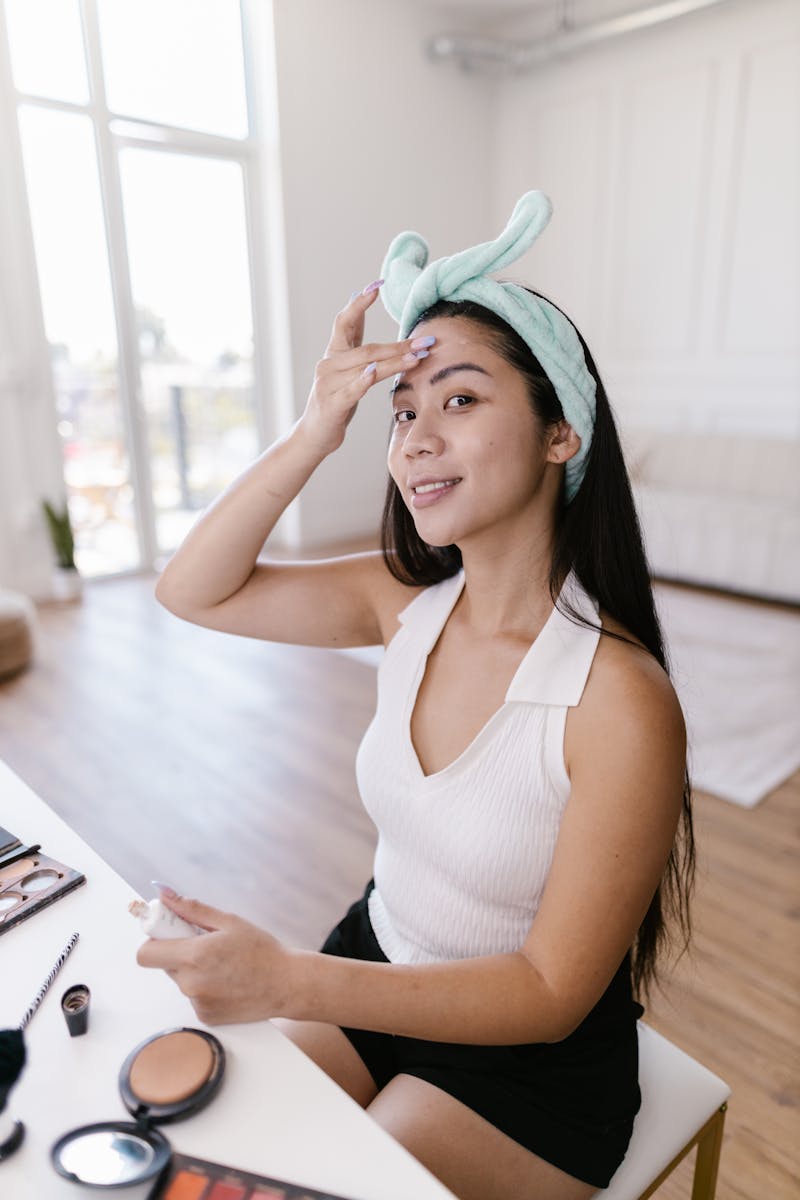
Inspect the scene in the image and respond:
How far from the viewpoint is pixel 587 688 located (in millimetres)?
850

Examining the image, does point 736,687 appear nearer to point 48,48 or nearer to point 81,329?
point 81,329

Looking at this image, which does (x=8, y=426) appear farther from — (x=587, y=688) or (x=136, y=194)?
(x=587, y=688)

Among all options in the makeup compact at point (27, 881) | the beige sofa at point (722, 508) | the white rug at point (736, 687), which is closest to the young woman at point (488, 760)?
the makeup compact at point (27, 881)

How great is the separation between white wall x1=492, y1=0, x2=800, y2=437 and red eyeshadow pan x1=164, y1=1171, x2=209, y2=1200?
17.0 ft

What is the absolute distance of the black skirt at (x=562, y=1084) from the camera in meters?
0.82

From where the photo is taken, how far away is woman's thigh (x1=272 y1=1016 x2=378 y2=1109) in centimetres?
94

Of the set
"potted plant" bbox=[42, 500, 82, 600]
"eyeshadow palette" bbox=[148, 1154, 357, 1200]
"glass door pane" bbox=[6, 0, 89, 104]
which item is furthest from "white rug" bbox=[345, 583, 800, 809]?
"glass door pane" bbox=[6, 0, 89, 104]

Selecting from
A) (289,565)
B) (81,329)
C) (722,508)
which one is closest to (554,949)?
(289,565)

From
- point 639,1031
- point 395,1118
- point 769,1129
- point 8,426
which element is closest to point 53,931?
point 395,1118

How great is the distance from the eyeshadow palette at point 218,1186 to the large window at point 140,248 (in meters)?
4.63

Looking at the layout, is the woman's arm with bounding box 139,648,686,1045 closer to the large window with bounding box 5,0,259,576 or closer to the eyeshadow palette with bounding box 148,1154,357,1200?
the eyeshadow palette with bounding box 148,1154,357,1200

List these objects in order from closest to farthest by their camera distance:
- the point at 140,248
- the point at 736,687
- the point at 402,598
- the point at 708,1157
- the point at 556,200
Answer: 1. the point at 708,1157
2. the point at 402,598
3. the point at 736,687
4. the point at 140,248
5. the point at 556,200

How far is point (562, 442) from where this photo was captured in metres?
0.96

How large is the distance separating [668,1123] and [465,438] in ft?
2.57
